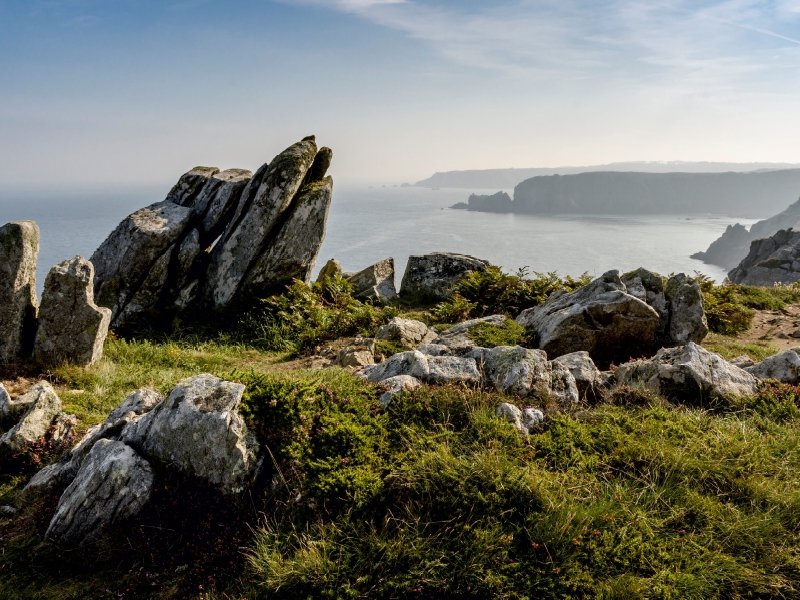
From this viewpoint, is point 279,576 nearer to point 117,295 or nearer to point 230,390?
point 230,390


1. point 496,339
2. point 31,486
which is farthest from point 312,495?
point 496,339

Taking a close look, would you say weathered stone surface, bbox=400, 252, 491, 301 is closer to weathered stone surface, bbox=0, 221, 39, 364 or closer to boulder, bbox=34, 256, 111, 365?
boulder, bbox=34, 256, 111, 365

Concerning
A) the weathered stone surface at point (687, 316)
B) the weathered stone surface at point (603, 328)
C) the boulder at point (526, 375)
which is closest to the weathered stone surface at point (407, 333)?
the weathered stone surface at point (603, 328)

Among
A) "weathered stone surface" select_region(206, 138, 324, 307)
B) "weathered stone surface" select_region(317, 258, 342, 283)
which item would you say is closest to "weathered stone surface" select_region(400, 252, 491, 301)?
"weathered stone surface" select_region(317, 258, 342, 283)

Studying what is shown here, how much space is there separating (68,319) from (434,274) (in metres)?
13.6

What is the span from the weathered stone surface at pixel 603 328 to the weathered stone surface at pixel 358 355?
4.23 m

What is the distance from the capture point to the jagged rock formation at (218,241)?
1433 cm

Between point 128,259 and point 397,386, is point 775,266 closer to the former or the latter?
point 397,386

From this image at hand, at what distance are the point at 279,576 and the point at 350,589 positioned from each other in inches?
27.6

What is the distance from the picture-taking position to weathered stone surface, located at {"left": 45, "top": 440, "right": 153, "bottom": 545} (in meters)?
4.96

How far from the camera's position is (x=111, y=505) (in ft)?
16.5

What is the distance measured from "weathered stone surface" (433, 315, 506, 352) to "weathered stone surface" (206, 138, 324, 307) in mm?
7475

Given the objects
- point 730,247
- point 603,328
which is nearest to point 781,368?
point 603,328

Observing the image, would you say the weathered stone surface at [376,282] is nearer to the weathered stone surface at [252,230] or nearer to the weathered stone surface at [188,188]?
the weathered stone surface at [252,230]
